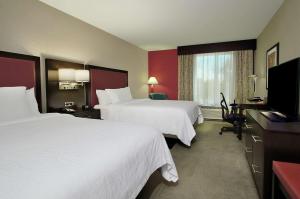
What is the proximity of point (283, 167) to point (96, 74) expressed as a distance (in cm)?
361

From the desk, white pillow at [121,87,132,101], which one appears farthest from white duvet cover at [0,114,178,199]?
white pillow at [121,87,132,101]

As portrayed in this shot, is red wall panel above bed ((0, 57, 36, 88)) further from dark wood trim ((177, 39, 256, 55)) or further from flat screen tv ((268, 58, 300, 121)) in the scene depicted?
dark wood trim ((177, 39, 256, 55))

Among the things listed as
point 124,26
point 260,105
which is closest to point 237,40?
point 260,105

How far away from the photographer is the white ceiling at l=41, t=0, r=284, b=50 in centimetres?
296

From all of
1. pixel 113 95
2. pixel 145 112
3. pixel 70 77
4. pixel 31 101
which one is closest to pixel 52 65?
pixel 70 77

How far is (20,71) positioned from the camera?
8.42ft

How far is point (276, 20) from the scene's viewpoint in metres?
3.28

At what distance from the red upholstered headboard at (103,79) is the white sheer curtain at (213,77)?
101 inches

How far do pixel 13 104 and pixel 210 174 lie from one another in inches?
102

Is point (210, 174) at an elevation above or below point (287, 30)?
below

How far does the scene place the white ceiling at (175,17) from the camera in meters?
2.96

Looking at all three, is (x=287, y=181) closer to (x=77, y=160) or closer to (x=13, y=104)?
(x=77, y=160)

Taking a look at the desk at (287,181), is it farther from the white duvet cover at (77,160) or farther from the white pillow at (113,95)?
the white pillow at (113,95)

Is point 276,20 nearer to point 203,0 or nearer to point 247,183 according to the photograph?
point 203,0
